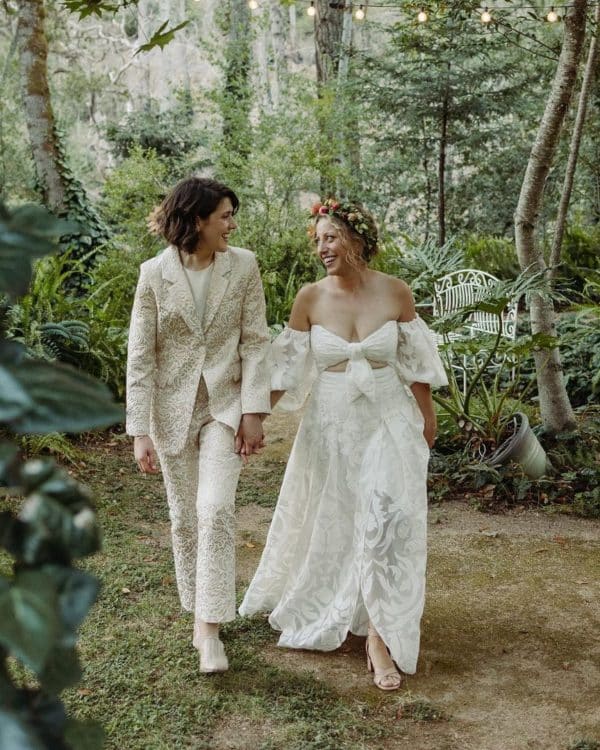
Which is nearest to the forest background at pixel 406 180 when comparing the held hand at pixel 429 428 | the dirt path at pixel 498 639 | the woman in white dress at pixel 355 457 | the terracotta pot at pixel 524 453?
the terracotta pot at pixel 524 453

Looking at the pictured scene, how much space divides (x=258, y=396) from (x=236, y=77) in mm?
10141

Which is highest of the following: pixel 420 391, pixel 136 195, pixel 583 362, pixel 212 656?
pixel 136 195

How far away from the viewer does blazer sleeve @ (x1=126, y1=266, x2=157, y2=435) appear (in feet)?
10.8

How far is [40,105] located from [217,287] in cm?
689

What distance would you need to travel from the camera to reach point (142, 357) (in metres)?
3.33

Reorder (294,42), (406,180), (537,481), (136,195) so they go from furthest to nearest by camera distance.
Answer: (294,42) < (406,180) < (136,195) < (537,481)

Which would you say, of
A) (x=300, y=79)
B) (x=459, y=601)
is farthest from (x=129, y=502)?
(x=300, y=79)

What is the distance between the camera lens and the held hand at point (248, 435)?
3.32 meters

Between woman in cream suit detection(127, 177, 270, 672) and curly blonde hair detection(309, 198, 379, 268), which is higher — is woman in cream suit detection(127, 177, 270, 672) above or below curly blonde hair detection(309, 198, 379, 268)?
below

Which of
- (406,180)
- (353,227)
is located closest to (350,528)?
(353,227)

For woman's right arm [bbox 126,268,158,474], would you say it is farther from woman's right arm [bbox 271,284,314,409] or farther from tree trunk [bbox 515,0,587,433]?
tree trunk [bbox 515,0,587,433]

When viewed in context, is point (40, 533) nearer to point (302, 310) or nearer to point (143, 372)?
point (143, 372)

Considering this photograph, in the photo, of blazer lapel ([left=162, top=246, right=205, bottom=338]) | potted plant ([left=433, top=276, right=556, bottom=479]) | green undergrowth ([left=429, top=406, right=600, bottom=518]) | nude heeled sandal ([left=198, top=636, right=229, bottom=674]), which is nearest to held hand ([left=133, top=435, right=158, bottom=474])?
blazer lapel ([left=162, top=246, right=205, bottom=338])

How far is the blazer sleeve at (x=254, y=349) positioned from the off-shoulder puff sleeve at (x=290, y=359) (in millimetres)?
106
